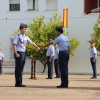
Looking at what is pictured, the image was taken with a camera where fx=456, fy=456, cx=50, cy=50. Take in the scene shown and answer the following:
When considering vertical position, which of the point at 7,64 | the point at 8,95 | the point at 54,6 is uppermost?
the point at 54,6

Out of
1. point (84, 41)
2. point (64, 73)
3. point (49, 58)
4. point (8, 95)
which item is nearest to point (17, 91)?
point (8, 95)

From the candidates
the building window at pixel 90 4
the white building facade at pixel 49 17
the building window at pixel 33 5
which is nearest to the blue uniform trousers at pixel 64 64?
the white building facade at pixel 49 17

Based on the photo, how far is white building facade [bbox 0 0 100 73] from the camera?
35.9 metres

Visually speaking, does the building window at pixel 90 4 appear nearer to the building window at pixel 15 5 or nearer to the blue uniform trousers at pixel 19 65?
the building window at pixel 15 5

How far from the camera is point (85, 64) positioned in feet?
119

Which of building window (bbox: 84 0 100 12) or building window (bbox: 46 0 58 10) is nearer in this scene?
building window (bbox: 84 0 100 12)

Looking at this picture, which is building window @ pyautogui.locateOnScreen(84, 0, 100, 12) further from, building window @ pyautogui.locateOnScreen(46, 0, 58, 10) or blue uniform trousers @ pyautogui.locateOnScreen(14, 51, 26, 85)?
blue uniform trousers @ pyautogui.locateOnScreen(14, 51, 26, 85)

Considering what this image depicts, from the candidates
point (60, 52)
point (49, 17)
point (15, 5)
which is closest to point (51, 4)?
point (49, 17)

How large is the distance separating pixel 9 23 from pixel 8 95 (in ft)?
86.6

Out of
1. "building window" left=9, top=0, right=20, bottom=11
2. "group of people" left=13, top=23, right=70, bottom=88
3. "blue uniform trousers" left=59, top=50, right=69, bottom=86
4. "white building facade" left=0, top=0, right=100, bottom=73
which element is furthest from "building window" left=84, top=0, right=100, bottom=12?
"blue uniform trousers" left=59, top=50, right=69, bottom=86

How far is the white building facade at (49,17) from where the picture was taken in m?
35.9

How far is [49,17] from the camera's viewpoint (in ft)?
120

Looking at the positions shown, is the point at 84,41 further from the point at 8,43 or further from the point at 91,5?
the point at 8,43

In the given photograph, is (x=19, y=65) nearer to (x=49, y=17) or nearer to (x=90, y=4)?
(x=49, y=17)
